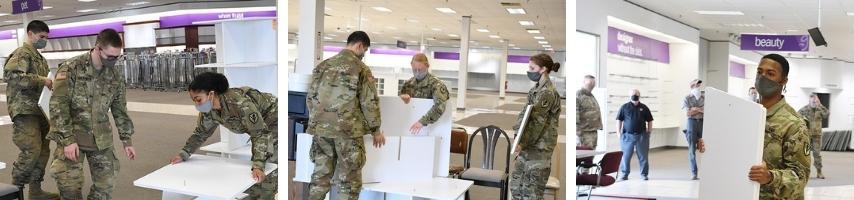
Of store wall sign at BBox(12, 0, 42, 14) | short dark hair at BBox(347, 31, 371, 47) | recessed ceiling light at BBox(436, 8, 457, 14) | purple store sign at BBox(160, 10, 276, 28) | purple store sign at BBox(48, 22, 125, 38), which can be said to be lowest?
short dark hair at BBox(347, 31, 371, 47)

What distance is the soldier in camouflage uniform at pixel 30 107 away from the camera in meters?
3.44

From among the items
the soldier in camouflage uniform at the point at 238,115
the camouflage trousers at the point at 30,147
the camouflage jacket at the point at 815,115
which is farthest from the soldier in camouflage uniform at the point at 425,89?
the camouflage jacket at the point at 815,115

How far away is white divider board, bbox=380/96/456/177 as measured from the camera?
2.36m

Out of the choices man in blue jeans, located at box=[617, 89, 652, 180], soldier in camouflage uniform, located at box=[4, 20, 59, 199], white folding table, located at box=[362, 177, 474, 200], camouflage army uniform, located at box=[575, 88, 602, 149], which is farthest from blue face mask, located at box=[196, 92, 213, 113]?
man in blue jeans, located at box=[617, 89, 652, 180]

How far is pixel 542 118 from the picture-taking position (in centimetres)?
241

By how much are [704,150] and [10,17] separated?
4.10m

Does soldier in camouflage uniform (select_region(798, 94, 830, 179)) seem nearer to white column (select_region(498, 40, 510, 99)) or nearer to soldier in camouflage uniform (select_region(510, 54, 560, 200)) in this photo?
soldier in camouflage uniform (select_region(510, 54, 560, 200))

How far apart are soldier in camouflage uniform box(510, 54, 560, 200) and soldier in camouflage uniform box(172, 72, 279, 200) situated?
116 cm

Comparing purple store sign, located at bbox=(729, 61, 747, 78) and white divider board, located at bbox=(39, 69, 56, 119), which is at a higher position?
purple store sign, located at bbox=(729, 61, 747, 78)

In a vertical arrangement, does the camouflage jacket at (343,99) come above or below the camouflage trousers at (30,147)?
above

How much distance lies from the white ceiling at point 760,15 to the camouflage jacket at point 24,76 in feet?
20.5

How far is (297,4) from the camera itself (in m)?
2.43

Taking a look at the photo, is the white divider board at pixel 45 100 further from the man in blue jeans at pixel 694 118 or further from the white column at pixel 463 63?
the man in blue jeans at pixel 694 118

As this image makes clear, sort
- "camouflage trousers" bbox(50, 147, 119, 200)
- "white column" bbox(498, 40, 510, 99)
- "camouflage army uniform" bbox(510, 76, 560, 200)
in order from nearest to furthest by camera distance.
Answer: "white column" bbox(498, 40, 510, 99)
"camouflage army uniform" bbox(510, 76, 560, 200)
"camouflage trousers" bbox(50, 147, 119, 200)
